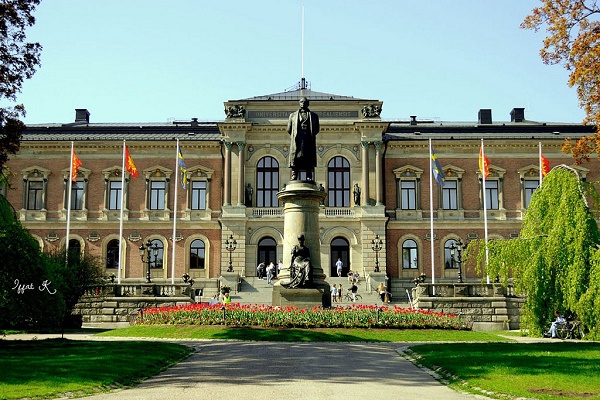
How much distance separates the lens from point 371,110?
55.7 meters

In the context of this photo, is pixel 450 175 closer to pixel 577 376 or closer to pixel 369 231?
pixel 369 231

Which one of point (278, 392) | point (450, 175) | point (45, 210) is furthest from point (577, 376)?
point (45, 210)

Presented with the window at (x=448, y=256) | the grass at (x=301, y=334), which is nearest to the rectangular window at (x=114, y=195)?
the window at (x=448, y=256)

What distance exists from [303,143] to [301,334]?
26.3 ft

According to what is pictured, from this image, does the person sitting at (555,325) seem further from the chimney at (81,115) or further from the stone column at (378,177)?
the chimney at (81,115)

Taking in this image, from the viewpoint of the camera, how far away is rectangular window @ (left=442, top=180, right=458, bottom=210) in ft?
186

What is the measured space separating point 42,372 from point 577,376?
11277mm

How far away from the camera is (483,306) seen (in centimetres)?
3575

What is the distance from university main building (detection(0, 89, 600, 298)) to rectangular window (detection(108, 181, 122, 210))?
87 mm

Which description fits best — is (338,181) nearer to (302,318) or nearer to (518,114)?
(518,114)

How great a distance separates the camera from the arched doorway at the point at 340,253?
5497cm

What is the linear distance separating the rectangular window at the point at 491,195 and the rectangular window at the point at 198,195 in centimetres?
2296

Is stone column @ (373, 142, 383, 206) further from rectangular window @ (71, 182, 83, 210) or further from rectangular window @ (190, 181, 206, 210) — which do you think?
rectangular window @ (71, 182, 83, 210)

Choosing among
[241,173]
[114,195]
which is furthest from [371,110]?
[114,195]
